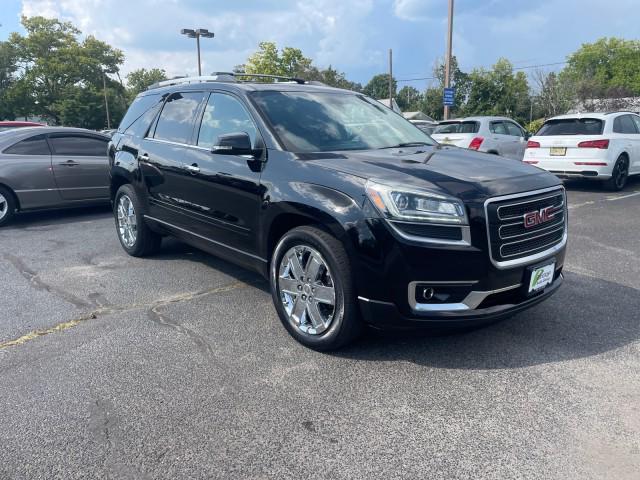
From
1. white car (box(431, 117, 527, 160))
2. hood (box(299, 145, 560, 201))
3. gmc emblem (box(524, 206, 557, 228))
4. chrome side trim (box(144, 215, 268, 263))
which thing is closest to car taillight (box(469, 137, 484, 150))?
white car (box(431, 117, 527, 160))

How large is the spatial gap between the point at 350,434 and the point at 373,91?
386 ft

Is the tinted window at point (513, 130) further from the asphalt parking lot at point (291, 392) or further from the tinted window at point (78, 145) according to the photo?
the tinted window at point (78, 145)

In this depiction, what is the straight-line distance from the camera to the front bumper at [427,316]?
3117 mm

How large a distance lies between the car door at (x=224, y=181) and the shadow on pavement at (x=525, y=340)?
1313mm

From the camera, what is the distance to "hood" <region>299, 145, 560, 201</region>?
320 centimetres

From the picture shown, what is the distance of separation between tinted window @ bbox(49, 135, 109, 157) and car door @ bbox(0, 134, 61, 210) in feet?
0.50

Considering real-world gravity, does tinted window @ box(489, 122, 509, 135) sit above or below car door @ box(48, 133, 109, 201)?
above

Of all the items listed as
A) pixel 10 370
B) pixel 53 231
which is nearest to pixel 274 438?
pixel 10 370

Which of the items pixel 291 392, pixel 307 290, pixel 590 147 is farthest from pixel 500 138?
pixel 291 392

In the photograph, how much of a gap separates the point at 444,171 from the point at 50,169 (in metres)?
7.15

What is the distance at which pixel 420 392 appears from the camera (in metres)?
3.04

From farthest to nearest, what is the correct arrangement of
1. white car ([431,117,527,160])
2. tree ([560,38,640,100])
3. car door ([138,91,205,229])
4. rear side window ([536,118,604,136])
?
tree ([560,38,640,100]), white car ([431,117,527,160]), rear side window ([536,118,604,136]), car door ([138,91,205,229])

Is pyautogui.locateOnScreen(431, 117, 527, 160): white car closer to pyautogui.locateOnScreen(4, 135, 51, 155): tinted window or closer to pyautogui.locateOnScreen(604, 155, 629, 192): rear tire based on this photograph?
pyautogui.locateOnScreen(604, 155, 629, 192): rear tire

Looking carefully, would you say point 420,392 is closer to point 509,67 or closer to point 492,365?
point 492,365
